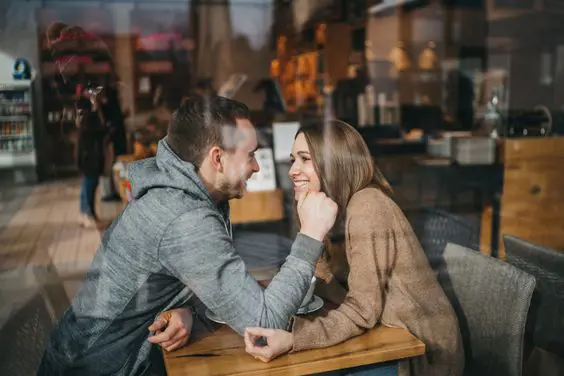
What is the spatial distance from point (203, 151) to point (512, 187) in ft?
9.26

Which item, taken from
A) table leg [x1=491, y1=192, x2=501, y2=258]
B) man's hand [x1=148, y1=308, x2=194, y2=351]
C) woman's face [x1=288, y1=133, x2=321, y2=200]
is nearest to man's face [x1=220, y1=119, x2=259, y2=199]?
woman's face [x1=288, y1=133, x2=321, y2=200]

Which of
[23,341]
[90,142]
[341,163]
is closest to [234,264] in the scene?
[341,163]

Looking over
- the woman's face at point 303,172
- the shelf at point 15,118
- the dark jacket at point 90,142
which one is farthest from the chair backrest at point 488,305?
the shelf at point 15,118

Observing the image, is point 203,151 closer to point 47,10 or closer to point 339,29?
point 47,10

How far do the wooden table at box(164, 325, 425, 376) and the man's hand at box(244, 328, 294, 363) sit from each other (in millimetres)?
16

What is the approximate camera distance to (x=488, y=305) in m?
1.83

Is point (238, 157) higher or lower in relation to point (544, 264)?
higher

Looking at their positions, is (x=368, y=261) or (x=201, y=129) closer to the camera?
(x=201, y=129)

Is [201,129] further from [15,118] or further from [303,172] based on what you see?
[15,118]

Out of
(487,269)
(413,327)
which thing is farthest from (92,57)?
(487,269)

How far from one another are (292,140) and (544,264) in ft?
3.23

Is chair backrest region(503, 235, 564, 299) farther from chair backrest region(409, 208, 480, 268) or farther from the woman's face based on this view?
the woman's face

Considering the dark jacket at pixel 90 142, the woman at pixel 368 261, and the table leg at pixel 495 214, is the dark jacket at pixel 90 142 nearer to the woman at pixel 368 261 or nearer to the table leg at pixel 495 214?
the woman at pixel 368 261

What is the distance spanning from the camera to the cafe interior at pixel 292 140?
1.61 m
